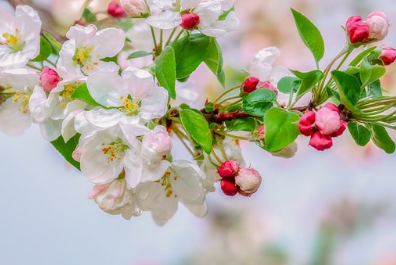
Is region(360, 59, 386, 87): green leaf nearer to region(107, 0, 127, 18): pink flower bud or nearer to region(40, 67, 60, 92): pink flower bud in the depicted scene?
region(40, 67, 60, 92): pink flower bud

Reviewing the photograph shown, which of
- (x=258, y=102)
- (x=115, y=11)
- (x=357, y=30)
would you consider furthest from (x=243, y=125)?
(x=115, y=11)

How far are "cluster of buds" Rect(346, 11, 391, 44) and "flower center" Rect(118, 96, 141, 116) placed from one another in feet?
0.69

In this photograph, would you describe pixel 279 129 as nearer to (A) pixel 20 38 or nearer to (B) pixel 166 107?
(B) pixel 166 107

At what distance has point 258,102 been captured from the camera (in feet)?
1.90

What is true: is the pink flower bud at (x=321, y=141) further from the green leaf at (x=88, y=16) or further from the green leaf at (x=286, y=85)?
the green leaf at (x=88, y=16)

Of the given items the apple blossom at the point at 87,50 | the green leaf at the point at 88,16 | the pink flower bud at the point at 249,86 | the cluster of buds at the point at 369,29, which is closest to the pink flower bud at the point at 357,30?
the cluster of buds at the point at 369,29

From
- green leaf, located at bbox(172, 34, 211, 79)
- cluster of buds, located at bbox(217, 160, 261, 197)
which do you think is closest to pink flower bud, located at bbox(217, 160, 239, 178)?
cluster of buds, located at bbox(217, 160, 261, 197)

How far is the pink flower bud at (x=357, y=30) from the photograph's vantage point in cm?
58

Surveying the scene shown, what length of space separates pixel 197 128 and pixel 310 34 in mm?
146

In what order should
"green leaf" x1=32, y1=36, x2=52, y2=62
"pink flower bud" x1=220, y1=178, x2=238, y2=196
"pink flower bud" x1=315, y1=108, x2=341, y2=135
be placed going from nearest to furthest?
"pink flower bud" x1=315, y1=108, x2=341, y2=135 < "pink flower bud" x1=220, y1=178, x2=238, y2=196 < "green leaf" x1=32, y1=36, x2=52, y2=62

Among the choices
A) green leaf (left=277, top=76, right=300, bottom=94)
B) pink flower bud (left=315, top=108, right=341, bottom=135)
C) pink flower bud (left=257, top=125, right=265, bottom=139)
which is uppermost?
pink flower bud (left=315, top=108, right=341, bottom=135)

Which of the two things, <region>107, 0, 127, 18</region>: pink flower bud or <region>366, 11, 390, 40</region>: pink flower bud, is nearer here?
<region>366, 11, 390, 40</region>: pink flower bud

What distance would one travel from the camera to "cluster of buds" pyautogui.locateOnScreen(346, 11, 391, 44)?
0.57m

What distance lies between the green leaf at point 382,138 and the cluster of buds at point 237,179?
12 cm
